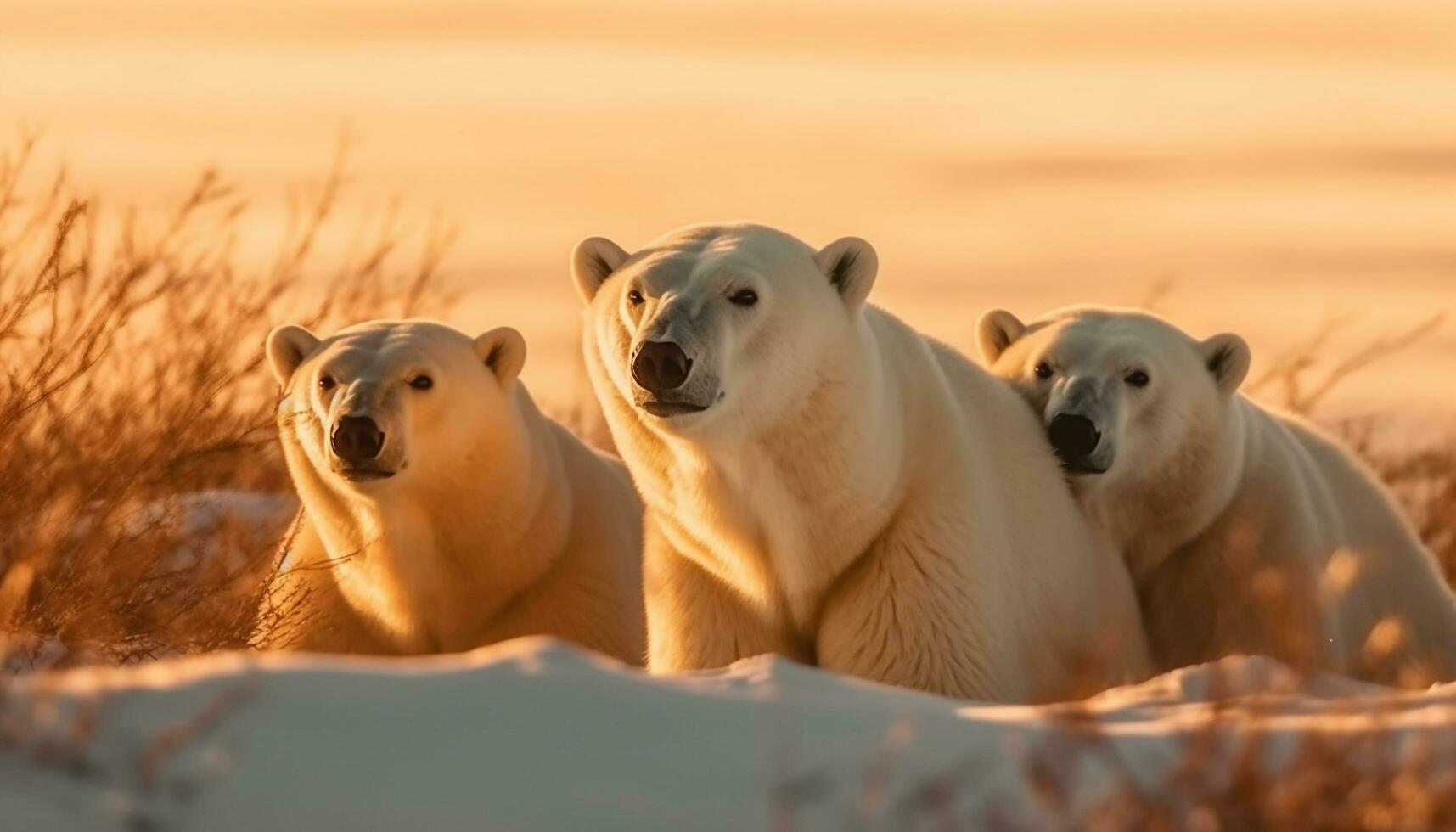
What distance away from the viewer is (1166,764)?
3428 mm

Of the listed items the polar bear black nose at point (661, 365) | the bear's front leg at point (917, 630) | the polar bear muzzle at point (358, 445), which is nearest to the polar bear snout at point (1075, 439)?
the bear's front leg at point (917, 630)

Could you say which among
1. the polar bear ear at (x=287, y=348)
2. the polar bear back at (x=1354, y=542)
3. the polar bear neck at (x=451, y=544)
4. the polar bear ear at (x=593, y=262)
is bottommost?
the polar bear back at (x=1354, y=542)

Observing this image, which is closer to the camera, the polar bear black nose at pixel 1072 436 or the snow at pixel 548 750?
the snow at pixel 548 750

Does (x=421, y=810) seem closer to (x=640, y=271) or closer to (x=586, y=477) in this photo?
(x=640, y=271)

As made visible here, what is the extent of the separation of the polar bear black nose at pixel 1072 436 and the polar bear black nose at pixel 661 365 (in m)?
1.56

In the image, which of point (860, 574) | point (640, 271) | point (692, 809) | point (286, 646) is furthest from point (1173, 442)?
point (692, 809)

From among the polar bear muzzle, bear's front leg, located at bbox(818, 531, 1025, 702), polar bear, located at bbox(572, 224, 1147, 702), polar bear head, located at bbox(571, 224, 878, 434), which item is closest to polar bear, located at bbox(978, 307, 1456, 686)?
polar bear, located at bbox(572, 224, 1147, 702)

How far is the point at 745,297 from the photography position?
5.69 metres

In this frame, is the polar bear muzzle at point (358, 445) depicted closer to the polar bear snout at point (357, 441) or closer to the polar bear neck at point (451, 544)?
the polar bear snout at point (357, 441)

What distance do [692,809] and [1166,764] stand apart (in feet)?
2.31

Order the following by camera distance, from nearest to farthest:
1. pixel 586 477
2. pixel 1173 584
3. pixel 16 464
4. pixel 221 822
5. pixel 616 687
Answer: pixel 221 822 < pixel 616 687 < pixel 16 464 < pixel 1173 584 < pixel 586 477

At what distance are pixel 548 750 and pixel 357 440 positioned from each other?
3.33 m

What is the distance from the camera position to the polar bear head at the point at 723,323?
5.48m

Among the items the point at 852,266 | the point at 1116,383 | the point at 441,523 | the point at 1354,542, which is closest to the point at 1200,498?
the point at 1116,383
